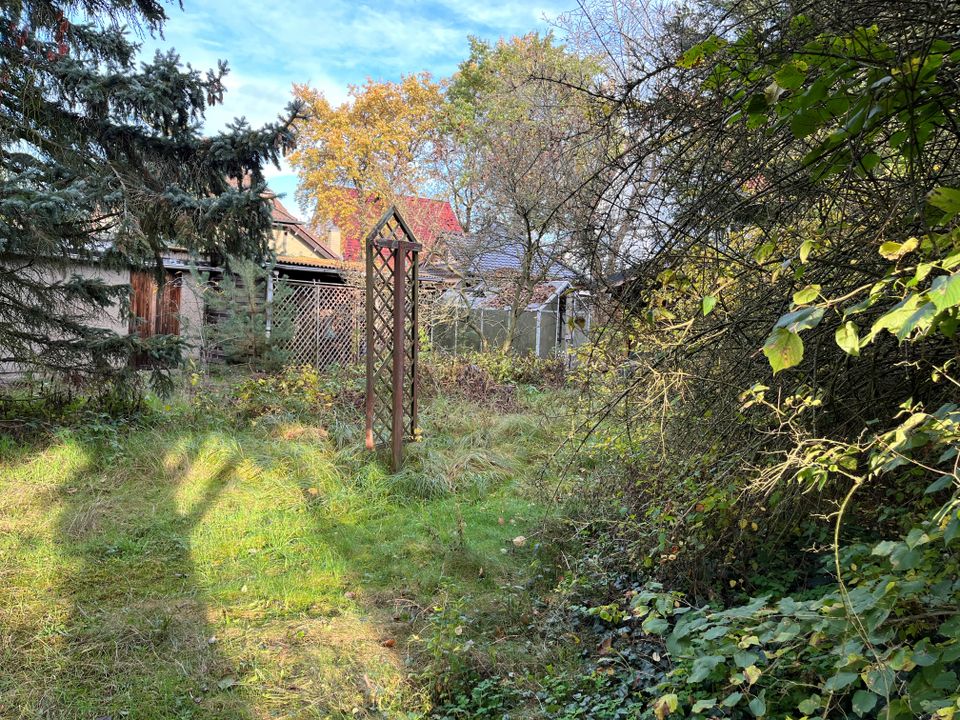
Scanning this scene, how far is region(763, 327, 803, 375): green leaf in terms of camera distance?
3.87ft

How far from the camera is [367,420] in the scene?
5.62 meters

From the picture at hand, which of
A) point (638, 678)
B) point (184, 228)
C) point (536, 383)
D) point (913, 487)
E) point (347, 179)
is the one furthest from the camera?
point (347, 179)

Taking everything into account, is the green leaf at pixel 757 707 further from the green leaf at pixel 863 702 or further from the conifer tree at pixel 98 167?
the conifer tree at pixel 98 167

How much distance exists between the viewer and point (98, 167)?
5.46 m

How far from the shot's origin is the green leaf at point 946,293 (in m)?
0.97

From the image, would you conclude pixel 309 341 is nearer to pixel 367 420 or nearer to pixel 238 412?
pixel 238 412

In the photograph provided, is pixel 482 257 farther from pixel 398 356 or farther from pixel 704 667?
pixel 704 667

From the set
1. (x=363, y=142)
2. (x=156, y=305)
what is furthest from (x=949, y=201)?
(x=363, y=142)

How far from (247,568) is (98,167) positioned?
4050 mm

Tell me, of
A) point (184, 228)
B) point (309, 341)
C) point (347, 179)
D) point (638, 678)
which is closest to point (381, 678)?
point (638, 678)

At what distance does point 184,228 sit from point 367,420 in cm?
247

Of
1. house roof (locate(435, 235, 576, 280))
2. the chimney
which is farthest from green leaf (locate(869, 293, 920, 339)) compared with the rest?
the chimney

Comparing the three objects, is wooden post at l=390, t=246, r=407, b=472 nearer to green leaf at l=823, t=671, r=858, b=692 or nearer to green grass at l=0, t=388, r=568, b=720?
green grass at l=0, t=388, r=568, b=720

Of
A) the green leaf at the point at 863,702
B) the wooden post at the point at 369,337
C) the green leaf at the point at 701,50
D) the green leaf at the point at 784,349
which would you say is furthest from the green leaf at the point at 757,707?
the wooden post at the point at 369,337
